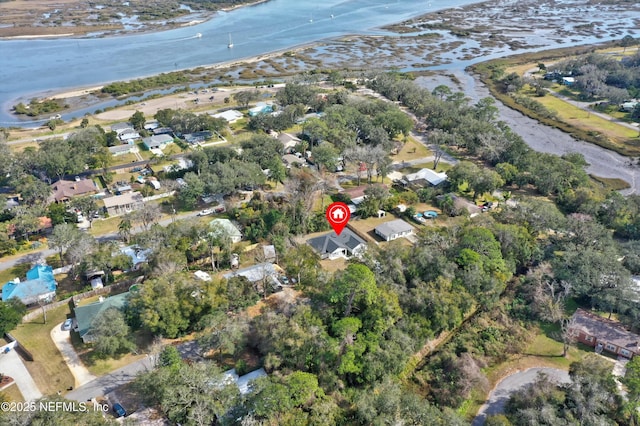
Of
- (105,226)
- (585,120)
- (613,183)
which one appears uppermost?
(105,226)

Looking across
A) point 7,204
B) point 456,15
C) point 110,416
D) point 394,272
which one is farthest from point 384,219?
point 456,15

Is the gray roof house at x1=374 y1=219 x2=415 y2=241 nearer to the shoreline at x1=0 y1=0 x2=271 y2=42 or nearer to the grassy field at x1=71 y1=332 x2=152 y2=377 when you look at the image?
the grassy field at x1=71 y1=332 x2=152 y2=377

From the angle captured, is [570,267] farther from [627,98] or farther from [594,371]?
[627,98]

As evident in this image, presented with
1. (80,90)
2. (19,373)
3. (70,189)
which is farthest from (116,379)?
(80,90)

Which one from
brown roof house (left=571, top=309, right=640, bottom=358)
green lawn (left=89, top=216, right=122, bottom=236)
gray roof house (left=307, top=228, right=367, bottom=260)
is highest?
green lawn (left=89, top=216, right=122, bottom=236)

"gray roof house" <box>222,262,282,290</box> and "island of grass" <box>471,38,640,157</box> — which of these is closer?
"gray roof house" <box>222,262,282,290</box>

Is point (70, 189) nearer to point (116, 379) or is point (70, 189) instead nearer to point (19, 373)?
point (19, 373)

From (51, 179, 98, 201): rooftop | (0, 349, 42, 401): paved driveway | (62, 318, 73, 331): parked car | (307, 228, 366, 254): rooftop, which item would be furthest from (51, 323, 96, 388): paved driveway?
(51, 179, 98, 201): rooftop
